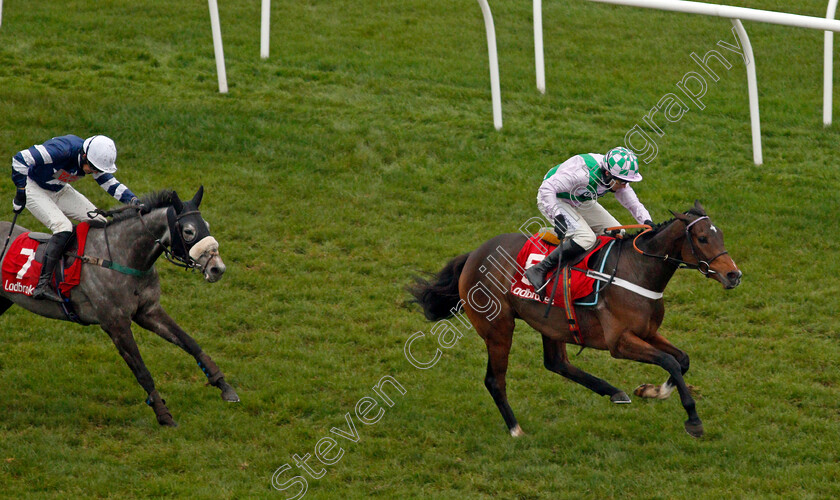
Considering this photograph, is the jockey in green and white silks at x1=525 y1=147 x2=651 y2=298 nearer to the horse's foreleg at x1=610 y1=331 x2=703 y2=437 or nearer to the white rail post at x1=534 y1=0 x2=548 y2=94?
the horse's foreleg at x1=610 y1=331 x2=703 y2=437

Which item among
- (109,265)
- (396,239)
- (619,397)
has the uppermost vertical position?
(109,265)

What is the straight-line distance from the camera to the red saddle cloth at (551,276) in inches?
268

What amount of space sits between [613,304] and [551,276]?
0.53 m

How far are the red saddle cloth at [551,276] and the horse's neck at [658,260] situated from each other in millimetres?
325

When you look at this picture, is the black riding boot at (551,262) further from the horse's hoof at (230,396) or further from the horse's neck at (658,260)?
the horse's hoof at (230,396)

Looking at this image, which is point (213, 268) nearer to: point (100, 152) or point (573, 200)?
point (100, 152)

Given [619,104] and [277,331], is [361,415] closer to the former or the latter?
[277,331]

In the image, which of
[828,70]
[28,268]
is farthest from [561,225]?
[828,70]

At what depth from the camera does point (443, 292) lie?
762 centimetres

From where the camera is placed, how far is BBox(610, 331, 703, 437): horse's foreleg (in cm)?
632

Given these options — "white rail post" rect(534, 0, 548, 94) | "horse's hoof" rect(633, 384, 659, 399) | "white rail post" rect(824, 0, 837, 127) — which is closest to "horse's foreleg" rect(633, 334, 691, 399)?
"horse's hoof" rect(633, 384, 659, 399)

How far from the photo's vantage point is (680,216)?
6.46 meters

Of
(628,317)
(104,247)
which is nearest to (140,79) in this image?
(104,247)

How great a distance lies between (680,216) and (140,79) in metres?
8.94
